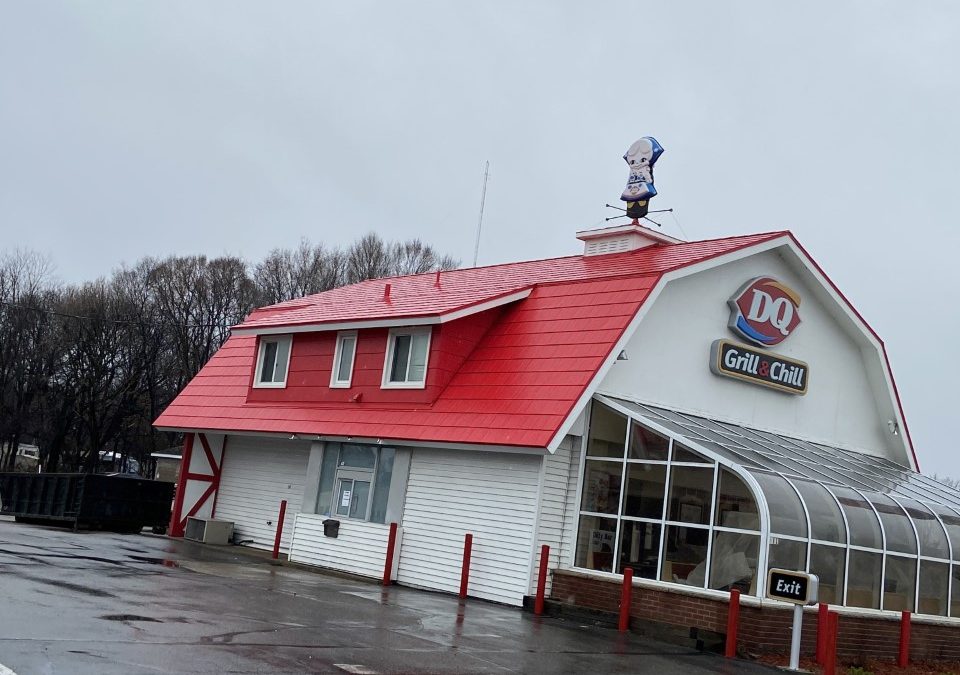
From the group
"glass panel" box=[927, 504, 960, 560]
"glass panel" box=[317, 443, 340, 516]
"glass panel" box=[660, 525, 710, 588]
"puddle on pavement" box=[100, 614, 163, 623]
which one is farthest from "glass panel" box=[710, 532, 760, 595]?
"glass panel" box=[317, 443, 340, 516]

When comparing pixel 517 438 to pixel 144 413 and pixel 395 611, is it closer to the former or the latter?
pixel 395 611

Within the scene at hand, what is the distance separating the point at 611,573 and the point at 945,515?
649cm

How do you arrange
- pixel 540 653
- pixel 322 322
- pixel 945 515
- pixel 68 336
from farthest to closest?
pixel 68 336 → pixel 322 322 → pixel 945 515 → pixel 540 653

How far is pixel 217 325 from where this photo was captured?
62.1 meters

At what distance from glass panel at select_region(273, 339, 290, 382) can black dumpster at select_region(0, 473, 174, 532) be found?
5011 mm

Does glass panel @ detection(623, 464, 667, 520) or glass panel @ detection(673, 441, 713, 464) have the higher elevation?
glass panel @ detection(673, 441, 713, 464)

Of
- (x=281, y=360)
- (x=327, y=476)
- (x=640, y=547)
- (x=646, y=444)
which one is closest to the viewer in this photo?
(x=640, y=547)

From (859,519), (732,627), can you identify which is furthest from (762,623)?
(859,519)

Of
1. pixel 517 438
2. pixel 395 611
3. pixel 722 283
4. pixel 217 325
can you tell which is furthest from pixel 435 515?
pixel 217 325

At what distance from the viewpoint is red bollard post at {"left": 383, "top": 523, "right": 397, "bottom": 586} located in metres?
20.7

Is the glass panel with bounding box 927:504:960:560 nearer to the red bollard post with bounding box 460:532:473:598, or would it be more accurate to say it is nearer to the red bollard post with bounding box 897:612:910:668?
the red bollard post with bounding box 897:612:910:668

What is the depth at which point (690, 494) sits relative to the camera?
17562mm

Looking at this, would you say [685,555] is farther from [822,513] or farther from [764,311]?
[764,311]

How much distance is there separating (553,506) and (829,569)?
4.75m
